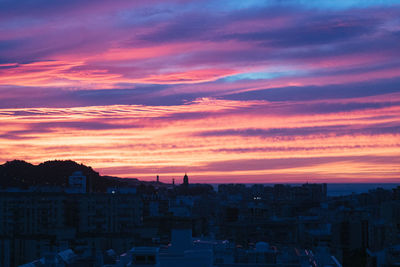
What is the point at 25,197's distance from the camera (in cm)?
6588

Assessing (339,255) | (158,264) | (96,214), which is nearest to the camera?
(158,264)

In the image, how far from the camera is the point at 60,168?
158 meters

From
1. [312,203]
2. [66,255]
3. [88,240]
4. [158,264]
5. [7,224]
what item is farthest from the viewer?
[312,203]

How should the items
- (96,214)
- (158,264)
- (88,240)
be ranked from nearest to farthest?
(158,264)
(88,240)
(96,214)

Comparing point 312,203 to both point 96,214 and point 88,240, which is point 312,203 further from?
point 88,240

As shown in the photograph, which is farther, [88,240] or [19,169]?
[19,169]

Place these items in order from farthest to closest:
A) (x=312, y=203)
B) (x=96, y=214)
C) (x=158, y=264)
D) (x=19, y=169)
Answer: (x=19, y=169)
(x=312, y=203)
(x=96, y=214)
(x=158, y=264)

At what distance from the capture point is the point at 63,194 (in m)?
70.4

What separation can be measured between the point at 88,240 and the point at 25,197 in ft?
53.7

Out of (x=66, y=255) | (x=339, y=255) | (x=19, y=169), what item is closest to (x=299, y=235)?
(x=339, y=255)

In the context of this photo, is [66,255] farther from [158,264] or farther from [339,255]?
[339,255]

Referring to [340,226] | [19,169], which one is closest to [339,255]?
[340,226]

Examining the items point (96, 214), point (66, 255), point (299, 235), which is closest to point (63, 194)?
point (96, 214)

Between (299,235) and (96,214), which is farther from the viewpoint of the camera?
(96,214)
